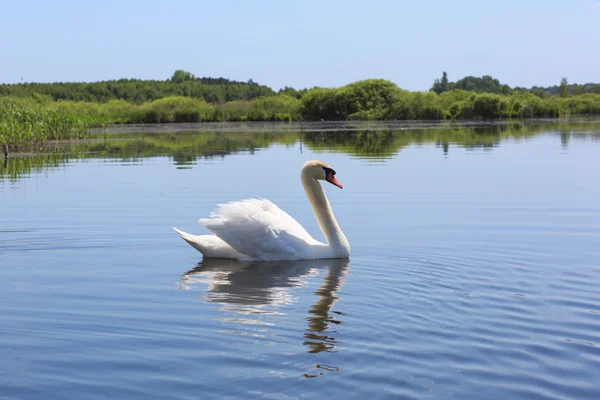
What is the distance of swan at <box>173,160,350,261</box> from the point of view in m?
10.4

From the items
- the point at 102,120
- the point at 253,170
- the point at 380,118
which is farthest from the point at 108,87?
the point at 253,170

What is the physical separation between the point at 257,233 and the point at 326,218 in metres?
1.08

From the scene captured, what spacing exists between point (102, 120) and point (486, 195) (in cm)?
4037

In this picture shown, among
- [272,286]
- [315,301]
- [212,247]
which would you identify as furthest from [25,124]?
[315,301]

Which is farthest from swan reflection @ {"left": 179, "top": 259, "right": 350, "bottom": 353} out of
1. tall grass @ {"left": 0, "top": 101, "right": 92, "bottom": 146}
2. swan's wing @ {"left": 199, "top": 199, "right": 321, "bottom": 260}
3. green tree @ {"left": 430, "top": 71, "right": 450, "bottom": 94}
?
green tree @ {"left": 430, "top": 71, "right": 450, "bottom": 94}

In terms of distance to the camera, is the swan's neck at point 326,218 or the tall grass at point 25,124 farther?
the tall grass at point 25,124

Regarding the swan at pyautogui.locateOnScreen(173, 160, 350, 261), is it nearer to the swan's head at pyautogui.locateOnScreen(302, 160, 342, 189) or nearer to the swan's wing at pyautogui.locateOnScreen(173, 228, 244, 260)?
the swan's wing at pyautogui.locateOnScreen(173, 228, 244, 260)

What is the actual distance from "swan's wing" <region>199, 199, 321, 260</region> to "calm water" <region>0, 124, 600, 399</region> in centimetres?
25

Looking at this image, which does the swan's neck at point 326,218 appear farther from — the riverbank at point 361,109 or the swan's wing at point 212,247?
the riverbank at point 361,109

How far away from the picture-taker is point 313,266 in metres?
10.3

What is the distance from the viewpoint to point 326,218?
10953mm

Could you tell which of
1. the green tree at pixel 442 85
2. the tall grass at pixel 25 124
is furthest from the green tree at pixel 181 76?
the tall grass at pixel 25 124

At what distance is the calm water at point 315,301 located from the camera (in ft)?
18.7

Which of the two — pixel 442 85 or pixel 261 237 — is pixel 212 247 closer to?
pixel 261 237
